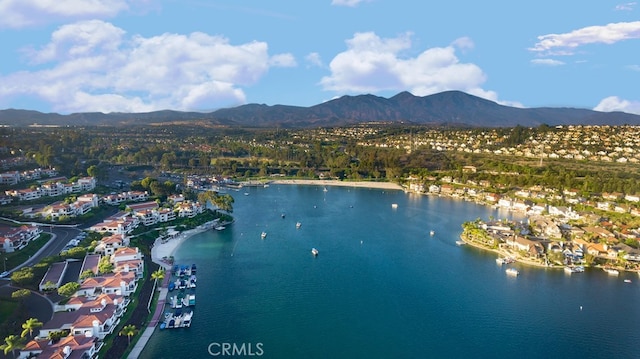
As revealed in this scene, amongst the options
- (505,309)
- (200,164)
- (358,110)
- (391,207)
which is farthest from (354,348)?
(358,110)

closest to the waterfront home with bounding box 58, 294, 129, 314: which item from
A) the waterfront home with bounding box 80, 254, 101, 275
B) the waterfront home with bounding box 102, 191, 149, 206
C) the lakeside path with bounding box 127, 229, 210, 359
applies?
the lakeside path with bounding box 127, 229, 210, 359

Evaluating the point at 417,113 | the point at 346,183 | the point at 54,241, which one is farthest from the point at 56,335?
the point at 417,113

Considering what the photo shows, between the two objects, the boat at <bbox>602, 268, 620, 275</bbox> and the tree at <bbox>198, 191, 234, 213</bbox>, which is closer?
the boat at <bbox>602, 268, 620, 275</bbox>

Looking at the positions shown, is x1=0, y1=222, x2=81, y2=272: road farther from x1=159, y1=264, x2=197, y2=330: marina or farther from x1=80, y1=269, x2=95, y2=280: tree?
x1=159, y1=264, x2=197, y2=330: marina

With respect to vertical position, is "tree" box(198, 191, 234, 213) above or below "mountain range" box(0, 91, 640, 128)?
below

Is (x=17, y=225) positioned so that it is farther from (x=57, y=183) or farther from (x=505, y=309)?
Result: (x=505, y=309)

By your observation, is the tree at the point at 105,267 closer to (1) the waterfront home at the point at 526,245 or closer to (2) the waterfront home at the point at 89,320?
(2) the waterfront home at the point at 89,320
